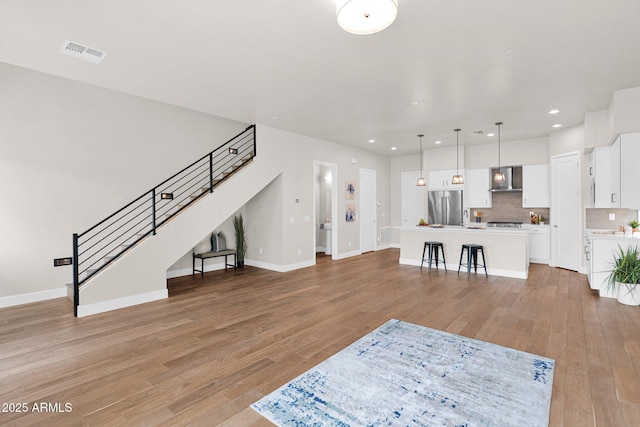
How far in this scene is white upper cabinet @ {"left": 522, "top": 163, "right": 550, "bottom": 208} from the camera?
7465 mm

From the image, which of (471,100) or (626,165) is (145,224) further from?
(626,165)

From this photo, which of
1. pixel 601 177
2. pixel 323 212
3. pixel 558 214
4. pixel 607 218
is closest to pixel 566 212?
pixel 558 214

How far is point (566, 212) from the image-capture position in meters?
6.68

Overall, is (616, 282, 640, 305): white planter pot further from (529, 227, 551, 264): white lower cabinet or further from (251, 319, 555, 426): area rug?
(529, 227, 551, 264): white lower cabinet

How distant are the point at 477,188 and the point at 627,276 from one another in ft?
14.4

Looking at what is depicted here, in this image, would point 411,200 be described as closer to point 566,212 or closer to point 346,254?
point 346,254

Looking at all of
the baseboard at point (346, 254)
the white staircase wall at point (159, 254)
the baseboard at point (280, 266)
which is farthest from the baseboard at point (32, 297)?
the baseboard at point (346, 254)

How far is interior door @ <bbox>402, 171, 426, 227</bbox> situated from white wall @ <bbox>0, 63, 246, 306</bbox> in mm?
7346

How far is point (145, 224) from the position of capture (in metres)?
5.68

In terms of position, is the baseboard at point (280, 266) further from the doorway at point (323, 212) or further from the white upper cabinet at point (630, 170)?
the white upper cabinet at point (630, 170)

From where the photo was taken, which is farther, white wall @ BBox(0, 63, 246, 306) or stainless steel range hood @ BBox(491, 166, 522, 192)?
stainless steel range hood @ BBox(491, 166, 522, 192)

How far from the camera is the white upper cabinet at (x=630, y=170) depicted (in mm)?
4508

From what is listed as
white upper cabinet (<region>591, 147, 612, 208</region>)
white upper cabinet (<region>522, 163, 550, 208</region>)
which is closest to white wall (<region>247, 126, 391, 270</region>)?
white upper cabinet (<region>522, 163, 550, 208</region>)

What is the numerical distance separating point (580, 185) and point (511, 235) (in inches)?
70.3
